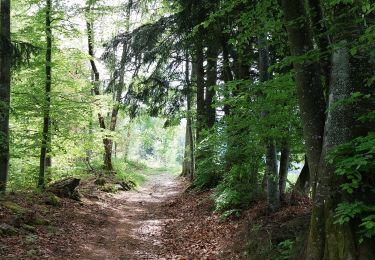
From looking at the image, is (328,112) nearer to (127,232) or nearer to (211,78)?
(127,232)

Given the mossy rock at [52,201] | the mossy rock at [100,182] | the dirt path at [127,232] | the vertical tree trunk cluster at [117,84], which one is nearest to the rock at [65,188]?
the dirt path at [127,232]

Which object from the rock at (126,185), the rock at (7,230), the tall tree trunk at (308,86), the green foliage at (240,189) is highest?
the tall tree trunk at (308,86)

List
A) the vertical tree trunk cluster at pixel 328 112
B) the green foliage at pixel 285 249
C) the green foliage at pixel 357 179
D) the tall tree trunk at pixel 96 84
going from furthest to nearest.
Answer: the tall tree trunk at pixel 96 84
the green foliage at pixel 285 249
the vertical tree trunk cluster at pixel 328 112
the green foliage at pixel 357 179

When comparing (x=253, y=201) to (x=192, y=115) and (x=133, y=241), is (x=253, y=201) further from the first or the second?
(x=192, y=115)

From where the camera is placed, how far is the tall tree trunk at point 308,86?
511 cm

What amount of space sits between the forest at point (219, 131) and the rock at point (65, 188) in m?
0.04

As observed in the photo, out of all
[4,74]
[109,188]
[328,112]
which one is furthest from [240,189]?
[109,188]

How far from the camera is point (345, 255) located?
4.06 meters

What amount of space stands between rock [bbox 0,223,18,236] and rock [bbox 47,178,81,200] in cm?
470

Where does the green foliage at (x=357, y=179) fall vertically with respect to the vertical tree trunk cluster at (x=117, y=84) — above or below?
below

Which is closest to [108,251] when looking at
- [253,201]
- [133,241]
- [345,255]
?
[133,241]

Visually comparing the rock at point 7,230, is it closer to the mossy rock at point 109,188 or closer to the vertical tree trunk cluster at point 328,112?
the vertical tree trunk cluster at point 328,112

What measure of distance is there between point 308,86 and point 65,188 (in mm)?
10002

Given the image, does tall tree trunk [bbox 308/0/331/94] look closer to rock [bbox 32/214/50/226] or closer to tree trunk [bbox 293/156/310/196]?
tree trunk [bbox 293/156/310/196]
